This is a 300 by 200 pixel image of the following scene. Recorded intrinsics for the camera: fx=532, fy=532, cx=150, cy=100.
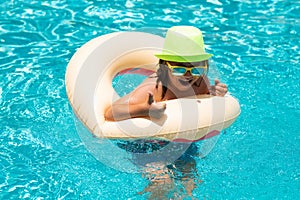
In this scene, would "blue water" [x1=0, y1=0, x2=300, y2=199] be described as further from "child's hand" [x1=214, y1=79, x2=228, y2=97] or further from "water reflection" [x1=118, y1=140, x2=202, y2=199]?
"child's hand" [x1=214, y1=79, x2=228, y2=97]

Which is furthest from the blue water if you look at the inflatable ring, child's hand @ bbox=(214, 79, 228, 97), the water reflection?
child's hand @ bbox=(214, 79, 228, 97)

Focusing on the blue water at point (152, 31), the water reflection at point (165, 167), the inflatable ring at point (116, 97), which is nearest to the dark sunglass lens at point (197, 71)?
the inflatable ring at point (116, 97)

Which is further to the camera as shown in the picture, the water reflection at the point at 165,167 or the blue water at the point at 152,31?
the blue water at the point at 152,31

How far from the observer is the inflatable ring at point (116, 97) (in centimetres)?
383

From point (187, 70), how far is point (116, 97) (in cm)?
70

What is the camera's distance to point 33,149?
4.70 m

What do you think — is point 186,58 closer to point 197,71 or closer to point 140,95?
point 197,71

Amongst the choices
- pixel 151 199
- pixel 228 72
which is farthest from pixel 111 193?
pixel 228 72

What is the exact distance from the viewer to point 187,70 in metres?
3.92

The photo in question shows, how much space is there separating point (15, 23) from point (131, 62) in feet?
8.85

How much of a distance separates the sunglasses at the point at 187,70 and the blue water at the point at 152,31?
0.81m

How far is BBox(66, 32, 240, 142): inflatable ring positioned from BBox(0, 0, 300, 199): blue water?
429 mm

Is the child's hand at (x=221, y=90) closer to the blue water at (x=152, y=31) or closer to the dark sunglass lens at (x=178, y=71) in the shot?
the dark sunglass lens at (x=178, y=71)

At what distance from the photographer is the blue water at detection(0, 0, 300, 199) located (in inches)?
171
